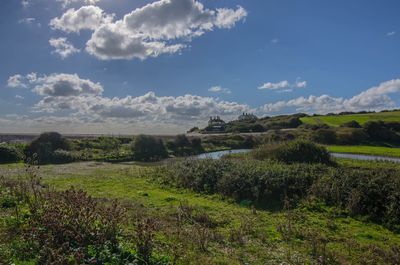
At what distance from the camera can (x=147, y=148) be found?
4550cm

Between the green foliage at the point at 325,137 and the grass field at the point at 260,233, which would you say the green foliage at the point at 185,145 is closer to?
the green foliage at the point at 325,137

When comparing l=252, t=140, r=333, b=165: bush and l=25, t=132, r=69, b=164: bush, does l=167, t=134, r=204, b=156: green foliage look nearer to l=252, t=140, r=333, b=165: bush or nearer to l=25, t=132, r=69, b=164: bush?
l=25, t=132, r=69, b=164: bush

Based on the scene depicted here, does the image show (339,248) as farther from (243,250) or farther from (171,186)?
(171,186)

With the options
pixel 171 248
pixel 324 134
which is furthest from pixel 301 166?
pixel 324 134

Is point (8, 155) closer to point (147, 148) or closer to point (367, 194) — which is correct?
point (147, 148)

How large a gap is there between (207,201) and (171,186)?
15.8ft

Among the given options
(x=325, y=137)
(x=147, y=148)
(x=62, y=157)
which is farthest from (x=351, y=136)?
(x=62, y=157)

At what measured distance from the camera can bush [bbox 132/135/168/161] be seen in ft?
146

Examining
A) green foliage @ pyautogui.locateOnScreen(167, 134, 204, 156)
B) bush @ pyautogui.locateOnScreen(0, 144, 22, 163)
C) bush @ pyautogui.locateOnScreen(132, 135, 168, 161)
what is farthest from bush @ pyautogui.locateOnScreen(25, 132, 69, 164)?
green foliage @ pyautogui.locateOnScreen(167, 134, 204, 156)

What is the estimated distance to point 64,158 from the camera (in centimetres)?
3822

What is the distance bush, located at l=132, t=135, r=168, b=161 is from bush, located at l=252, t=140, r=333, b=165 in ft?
66.9

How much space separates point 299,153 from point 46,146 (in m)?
29.5

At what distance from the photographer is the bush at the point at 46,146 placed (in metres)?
38.2

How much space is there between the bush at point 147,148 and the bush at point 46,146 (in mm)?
9217
